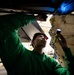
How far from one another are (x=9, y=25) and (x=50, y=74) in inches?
42.9

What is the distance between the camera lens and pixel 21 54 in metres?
2.52

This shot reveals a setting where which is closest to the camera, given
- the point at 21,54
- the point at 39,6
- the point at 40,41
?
the point at 39,6

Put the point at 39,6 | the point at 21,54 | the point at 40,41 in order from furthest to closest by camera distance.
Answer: the point at 40,41
the point at 21,54
the point at 39,6

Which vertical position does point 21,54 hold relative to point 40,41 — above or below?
below

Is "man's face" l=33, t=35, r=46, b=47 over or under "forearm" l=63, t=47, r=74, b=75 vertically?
over

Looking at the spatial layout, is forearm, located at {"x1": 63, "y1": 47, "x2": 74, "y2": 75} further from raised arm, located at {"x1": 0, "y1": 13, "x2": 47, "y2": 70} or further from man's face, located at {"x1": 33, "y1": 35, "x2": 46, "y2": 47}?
raised arm, located at {"x1": 0, "y1": 13, "x2": 47, "y2": 70}

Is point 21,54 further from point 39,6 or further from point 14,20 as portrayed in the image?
point 39,6

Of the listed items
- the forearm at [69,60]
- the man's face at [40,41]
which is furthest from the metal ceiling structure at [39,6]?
the forearm at [69,60]

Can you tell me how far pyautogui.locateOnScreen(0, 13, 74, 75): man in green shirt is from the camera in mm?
2255

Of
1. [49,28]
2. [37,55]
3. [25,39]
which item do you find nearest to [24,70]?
[37,55]

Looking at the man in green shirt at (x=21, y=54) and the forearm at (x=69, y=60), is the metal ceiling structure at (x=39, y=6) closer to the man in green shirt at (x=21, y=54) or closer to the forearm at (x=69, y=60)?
the man in green shirt at (x=21, y=54)

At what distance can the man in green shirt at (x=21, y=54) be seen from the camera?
7.40 feet

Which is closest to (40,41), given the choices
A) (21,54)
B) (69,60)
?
(21,54)

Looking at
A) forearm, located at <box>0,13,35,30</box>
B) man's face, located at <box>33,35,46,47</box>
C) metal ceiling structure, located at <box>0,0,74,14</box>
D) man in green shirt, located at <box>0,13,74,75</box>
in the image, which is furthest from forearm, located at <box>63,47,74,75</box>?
forearm, located at <box>0,13,35,30</box>
